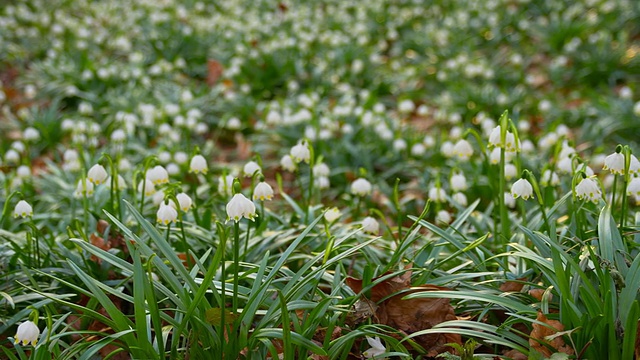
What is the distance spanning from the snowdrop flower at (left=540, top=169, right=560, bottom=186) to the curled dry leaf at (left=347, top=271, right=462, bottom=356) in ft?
3.89

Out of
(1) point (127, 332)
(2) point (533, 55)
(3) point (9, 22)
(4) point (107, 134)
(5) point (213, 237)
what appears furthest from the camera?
(3) point (9, 22)

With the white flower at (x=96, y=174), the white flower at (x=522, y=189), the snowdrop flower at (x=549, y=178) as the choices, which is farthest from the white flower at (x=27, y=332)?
the snowdrop flower at (x=549, y=178)

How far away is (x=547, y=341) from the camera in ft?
7.44

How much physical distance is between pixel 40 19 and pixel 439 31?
5.66m

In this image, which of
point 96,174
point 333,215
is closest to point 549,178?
point 333,215

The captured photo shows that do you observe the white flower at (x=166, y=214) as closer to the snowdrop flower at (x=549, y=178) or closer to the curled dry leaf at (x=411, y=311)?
the curled dry leaf at (x=411, y=311)

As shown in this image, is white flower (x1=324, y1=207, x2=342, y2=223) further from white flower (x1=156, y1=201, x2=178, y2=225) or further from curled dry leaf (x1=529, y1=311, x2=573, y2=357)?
curled dry leaf (x1=529, y1=311, x2=573, y2=357)

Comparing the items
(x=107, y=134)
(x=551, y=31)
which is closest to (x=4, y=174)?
(x=107, y=134)

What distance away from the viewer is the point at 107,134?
5.81 meters

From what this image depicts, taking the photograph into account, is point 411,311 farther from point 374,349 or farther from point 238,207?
point 238,207

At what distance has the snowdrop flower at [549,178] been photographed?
133 inches

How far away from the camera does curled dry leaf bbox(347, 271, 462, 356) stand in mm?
2516

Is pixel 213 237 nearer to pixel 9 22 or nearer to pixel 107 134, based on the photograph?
pixel 107 134

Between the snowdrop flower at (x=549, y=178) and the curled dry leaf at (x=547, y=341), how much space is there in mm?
1225
